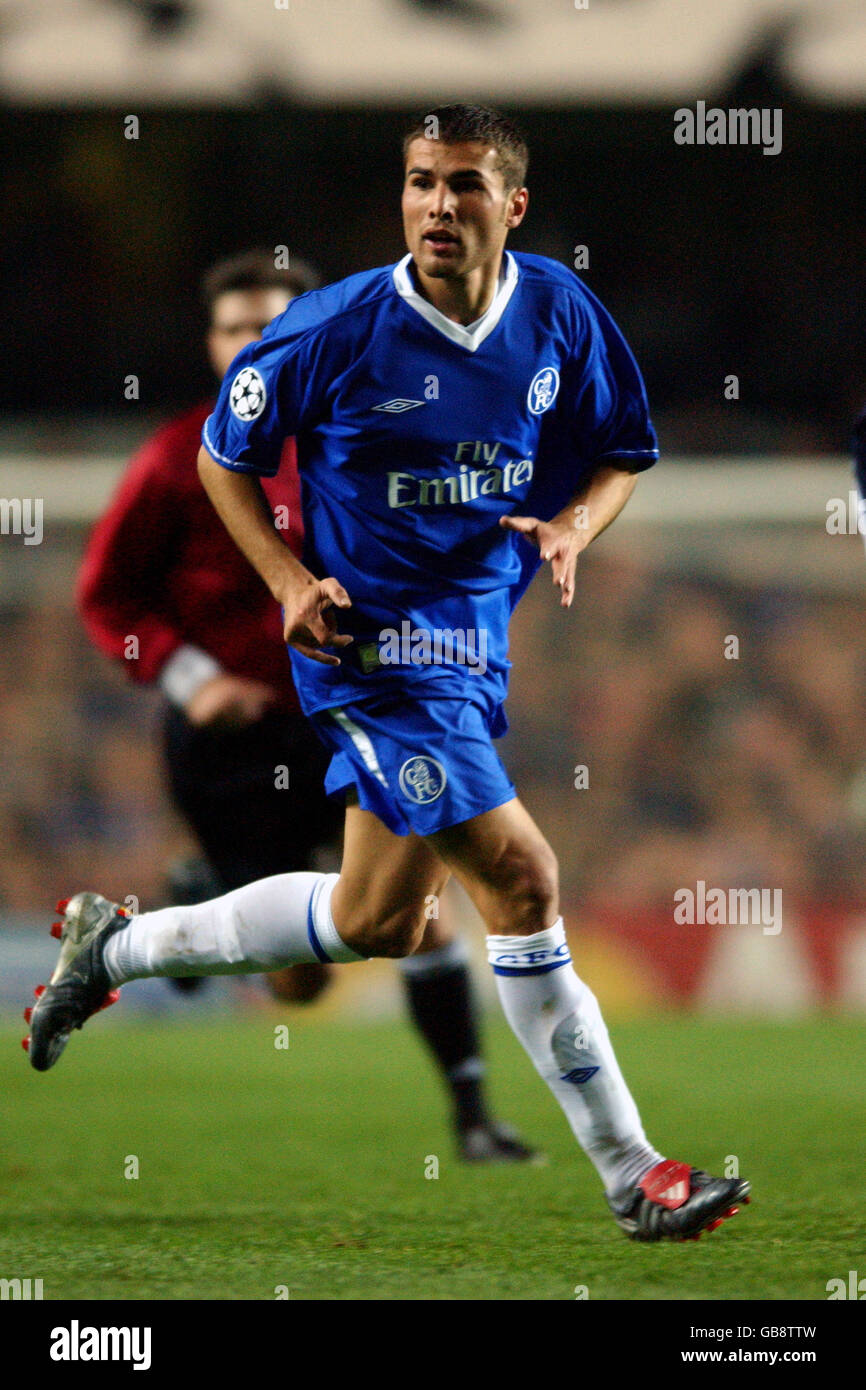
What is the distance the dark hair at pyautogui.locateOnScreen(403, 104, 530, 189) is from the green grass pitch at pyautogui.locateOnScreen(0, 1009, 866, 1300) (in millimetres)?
1977

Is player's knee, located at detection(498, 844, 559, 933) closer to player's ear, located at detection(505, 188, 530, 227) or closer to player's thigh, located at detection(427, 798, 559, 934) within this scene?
player's thigh, located at detection(427, 798, 559, 934)

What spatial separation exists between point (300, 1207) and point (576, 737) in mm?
7636

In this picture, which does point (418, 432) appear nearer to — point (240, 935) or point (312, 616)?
point (312, 616)

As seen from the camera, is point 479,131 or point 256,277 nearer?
point 479,131

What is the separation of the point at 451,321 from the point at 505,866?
1.05 metres

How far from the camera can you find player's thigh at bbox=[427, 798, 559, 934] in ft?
Answer: 10.8

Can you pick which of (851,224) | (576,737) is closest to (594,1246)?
(576,737)

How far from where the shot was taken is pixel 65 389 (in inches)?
581

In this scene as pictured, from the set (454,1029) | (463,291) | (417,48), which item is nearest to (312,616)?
(463,291)

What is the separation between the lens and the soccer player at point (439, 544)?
3.33 metres

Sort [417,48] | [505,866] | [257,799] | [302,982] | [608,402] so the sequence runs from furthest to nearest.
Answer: [417,48]
[257,799]
[302,982]
[608,402]
[505,866]

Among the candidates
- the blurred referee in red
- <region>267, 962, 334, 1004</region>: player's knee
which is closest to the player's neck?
the blurred referee in red

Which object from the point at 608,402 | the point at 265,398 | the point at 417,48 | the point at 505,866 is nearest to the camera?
the point at 505,866

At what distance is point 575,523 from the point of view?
3.51 metres
